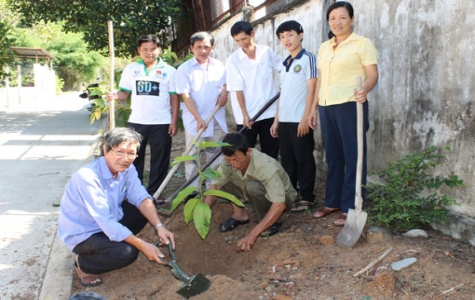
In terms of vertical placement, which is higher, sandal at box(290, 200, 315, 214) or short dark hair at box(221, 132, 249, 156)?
short dark hair at box(221, 132, 249, 156)

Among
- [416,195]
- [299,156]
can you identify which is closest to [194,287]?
[299,156]

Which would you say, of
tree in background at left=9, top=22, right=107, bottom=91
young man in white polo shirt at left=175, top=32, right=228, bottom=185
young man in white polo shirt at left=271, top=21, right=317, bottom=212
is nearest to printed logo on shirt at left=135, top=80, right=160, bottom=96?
young man in white polo shirt at left=175, top=32, right=228, bottom=185

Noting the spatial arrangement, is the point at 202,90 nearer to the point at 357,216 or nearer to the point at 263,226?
the point at 263,226

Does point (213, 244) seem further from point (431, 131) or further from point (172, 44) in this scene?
point (172, 44)

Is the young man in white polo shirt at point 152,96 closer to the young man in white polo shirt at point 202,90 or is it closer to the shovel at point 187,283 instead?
the young man in white polo shirt at point 202,90

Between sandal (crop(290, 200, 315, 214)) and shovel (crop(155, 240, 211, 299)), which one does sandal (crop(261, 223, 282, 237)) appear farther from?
shovel (crop(155, 240, 211, 299))

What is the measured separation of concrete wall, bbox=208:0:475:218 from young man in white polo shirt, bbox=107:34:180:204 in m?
1.85

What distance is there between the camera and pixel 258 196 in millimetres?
3604

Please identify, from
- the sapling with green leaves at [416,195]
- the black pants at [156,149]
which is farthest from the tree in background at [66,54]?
the sapling with green leaves at [416,195]

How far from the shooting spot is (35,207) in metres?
5.01

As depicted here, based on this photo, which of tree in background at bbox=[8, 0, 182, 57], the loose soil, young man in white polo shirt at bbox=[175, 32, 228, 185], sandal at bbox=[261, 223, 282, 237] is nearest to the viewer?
the loose soil

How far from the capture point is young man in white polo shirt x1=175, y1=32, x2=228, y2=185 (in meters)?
4.30

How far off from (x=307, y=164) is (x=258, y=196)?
0.58 metres

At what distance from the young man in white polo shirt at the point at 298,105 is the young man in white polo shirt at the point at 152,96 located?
1073mm
